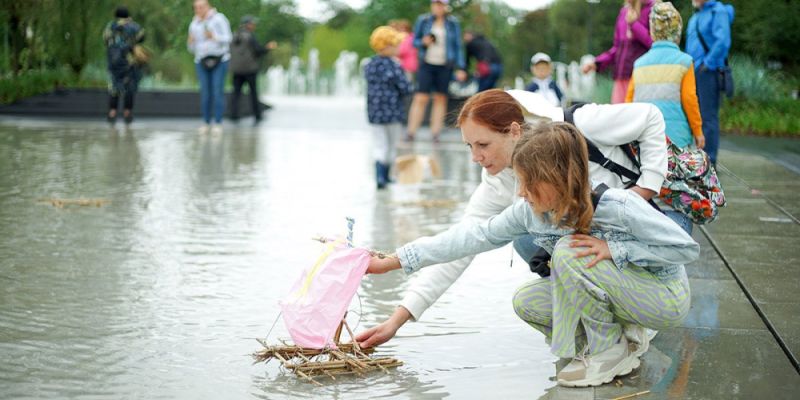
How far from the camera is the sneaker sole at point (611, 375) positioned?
440 cm

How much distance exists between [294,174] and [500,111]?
7.52 m

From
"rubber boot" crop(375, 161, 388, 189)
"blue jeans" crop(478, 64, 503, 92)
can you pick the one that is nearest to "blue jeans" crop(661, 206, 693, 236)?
"rubber boot" crop(375, 161, 388, 189)

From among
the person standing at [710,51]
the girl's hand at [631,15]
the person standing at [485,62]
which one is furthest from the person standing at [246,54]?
the person standing at [710,51]

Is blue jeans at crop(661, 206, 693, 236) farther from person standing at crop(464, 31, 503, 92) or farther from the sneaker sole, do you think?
person standing at crop(464, 31, 503, 92)

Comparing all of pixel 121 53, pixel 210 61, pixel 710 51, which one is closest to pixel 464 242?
pixel 710 51

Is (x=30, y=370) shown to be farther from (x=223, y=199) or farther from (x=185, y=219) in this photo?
(x=223, y=199)

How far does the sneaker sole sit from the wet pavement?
3cm

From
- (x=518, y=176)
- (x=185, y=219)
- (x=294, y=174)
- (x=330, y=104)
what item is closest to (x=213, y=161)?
(x=294, y=174)

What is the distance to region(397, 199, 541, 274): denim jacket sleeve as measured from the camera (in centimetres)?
452

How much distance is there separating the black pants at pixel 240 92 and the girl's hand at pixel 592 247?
52.3 feet

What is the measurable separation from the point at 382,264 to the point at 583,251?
2.39ft

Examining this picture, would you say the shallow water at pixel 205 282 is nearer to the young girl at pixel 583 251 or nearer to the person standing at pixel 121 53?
the young girl at pixel 583 251

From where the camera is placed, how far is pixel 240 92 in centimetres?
2088

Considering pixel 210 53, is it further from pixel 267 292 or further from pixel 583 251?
pixel 583 251
